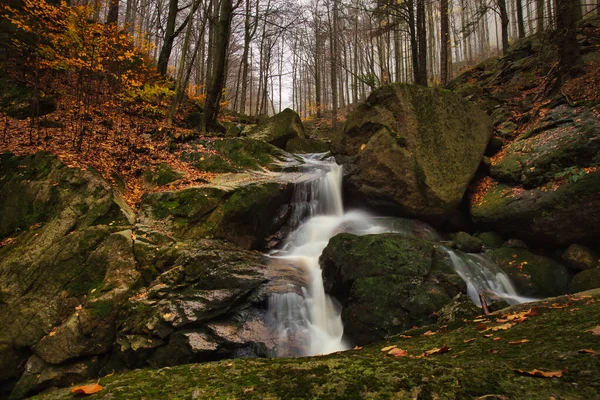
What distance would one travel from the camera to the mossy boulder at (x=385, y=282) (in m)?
5.41

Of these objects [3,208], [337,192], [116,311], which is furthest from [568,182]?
[3,208]

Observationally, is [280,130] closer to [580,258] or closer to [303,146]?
[303,146]

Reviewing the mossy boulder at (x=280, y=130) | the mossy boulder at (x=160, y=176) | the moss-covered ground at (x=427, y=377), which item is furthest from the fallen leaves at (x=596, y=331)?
the mossy boulder at (x=280, y=130)

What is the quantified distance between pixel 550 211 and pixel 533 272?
5.21 ft

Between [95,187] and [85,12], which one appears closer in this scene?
[95,187]

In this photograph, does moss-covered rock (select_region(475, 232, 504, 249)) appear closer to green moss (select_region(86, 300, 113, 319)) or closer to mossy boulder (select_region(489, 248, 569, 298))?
mossy boulder (select_region(489, 248, 569, 298))

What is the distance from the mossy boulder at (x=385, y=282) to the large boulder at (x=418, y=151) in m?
2.79

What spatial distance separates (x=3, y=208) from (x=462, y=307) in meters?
9.69

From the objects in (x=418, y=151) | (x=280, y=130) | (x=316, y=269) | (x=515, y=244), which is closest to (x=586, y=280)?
(x=515, y=244)

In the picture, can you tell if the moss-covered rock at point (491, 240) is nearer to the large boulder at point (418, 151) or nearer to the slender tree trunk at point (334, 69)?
the large boulder at point (418, 151)

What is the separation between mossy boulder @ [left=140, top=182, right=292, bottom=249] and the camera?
7816 millimetres

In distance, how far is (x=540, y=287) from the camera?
6824mm

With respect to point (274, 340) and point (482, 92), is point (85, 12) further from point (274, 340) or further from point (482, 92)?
point (482, 92)

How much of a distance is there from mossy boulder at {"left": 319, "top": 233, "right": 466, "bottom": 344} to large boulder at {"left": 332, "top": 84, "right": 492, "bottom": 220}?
2787 millimetres
